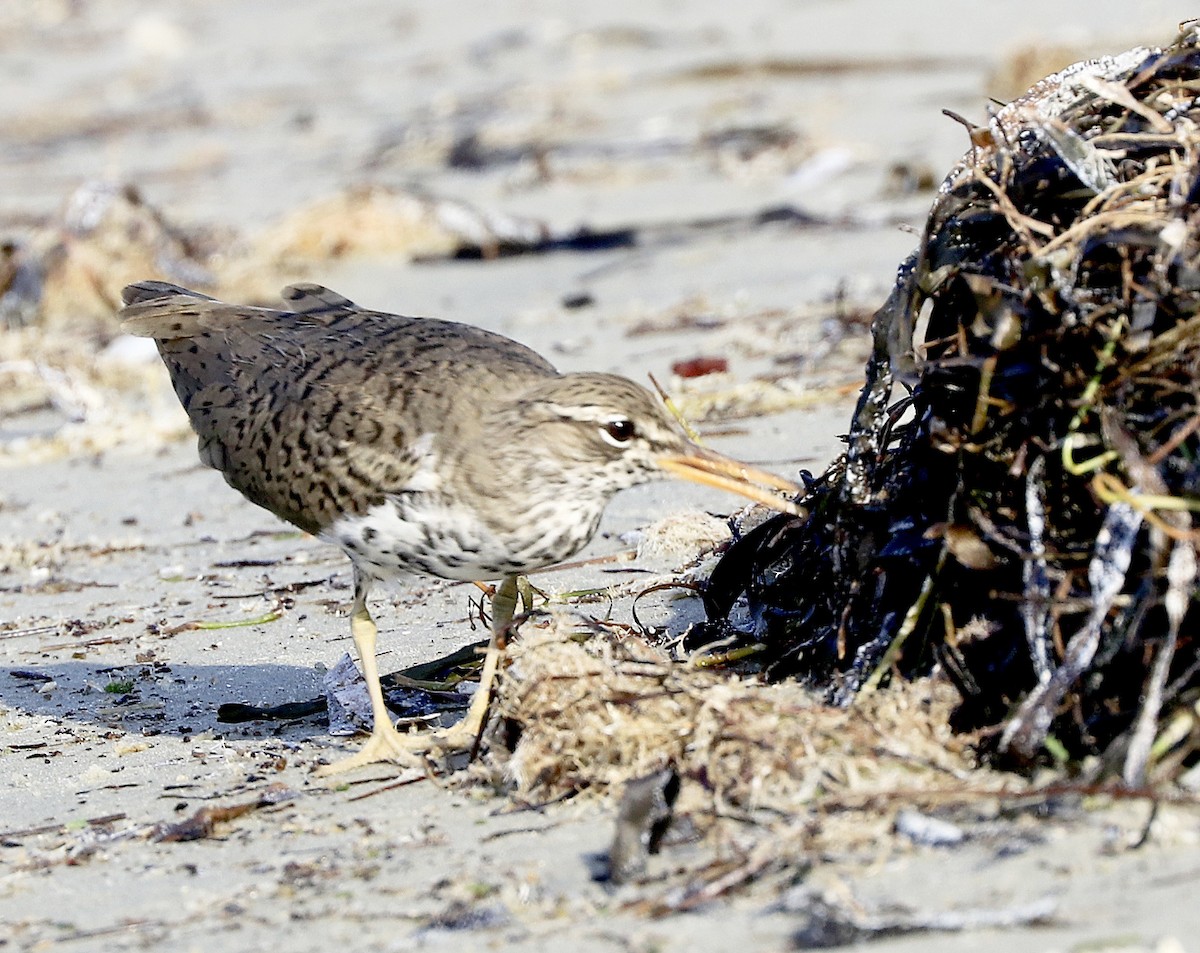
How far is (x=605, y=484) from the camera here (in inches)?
158

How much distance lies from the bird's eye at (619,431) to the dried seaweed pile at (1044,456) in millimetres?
519

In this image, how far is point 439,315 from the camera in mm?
8953

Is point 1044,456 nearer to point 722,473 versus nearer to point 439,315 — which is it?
point 722,473

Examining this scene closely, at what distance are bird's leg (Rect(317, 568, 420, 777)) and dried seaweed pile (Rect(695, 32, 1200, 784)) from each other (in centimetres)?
88

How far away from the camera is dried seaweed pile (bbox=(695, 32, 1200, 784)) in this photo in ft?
10.5

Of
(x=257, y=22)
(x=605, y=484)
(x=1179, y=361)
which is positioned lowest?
(x=605, y=484)

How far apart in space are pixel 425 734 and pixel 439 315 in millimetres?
4955

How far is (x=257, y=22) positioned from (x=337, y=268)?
15.2m

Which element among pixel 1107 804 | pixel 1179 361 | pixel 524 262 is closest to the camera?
pixel 1107 804

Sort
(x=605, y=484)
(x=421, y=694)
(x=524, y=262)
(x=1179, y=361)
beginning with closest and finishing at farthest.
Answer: (x=1179, y=361) → (x=605, y=484) → (x=421, y=694) → (x=524, y=262)

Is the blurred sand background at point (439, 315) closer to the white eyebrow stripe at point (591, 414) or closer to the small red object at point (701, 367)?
the small red object at point (701, 367)

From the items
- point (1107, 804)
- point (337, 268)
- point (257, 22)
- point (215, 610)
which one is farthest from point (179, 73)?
point (1107, 804)

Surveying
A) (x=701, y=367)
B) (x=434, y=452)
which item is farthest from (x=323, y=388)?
(x=701, y=367)

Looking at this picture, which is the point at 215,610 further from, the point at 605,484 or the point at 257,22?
the point at 257,22
